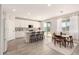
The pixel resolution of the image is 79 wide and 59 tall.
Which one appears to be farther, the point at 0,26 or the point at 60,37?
the point at 60,37

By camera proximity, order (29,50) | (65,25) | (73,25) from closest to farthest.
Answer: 1. (29,50)
2. (65,25)
3. (73,25)

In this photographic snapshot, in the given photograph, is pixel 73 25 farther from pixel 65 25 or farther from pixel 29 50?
pixel 29 50

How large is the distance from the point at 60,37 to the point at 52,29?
61 cm

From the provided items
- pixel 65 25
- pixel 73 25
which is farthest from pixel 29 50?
pixel 73 25

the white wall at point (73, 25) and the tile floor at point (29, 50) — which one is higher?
the white wall at point (73, 25)

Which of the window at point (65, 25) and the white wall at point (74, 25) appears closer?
the window at point (65, 25)

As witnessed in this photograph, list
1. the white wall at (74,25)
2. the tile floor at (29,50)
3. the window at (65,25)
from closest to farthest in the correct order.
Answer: the tile floor at (29,50) < the window at (65,25) < the white wall at (74,25)

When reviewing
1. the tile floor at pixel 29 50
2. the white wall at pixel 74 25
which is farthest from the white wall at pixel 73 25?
the tile floor at pixel 29 50

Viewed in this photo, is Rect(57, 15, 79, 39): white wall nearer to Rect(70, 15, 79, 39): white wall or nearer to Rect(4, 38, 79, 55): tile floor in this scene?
Rect(70, 15, 79, 39): white wall

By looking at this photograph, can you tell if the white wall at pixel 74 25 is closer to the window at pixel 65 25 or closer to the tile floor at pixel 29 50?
the window at pixel 65 25

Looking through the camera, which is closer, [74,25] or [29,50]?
[29,50]
